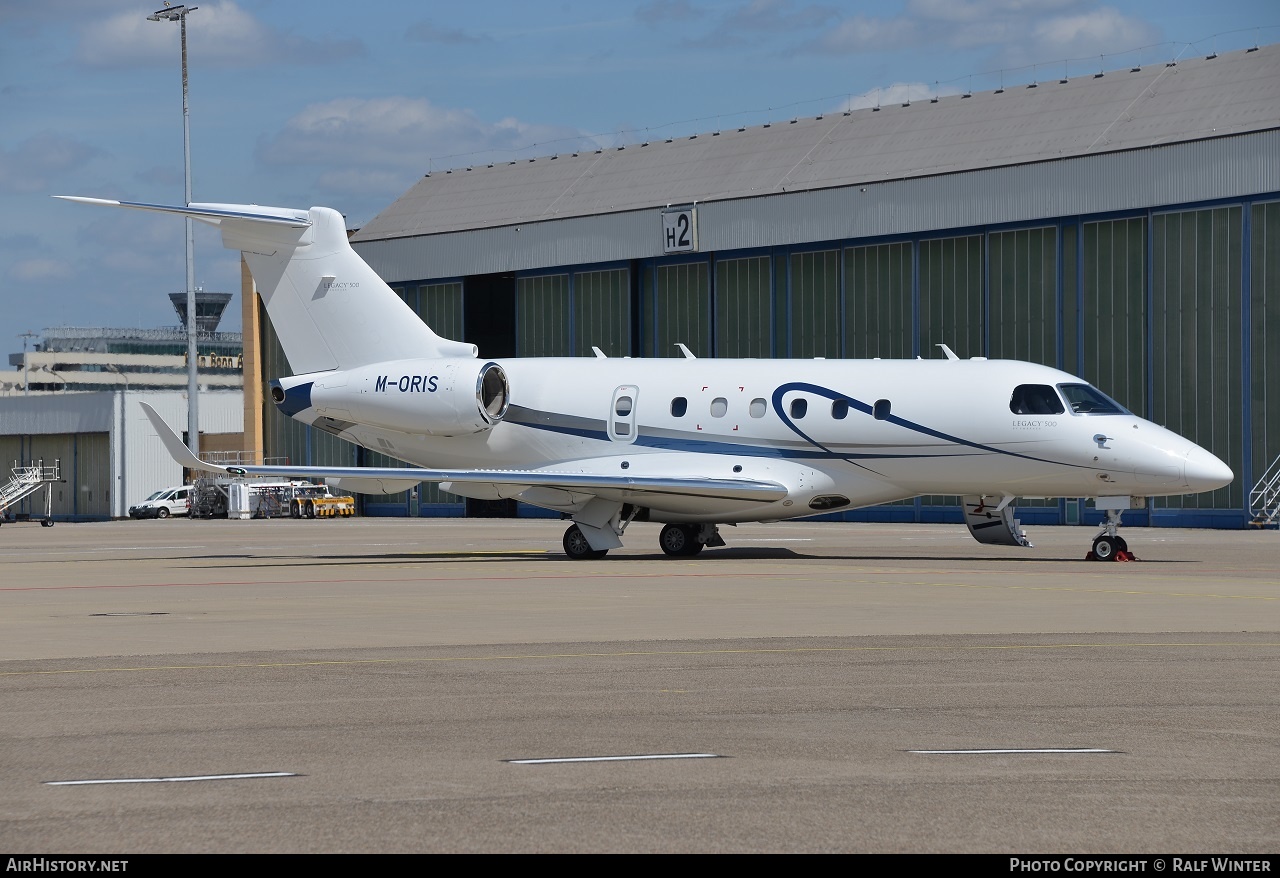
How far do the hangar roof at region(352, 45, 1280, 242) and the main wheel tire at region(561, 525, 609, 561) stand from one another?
2577 cm

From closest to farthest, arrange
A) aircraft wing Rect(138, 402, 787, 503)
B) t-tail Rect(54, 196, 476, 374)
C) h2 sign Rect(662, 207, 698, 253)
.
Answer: aircraft wing Rect(138, 402, 787, 503) < t-tail Rect(54, 196, 476, 374) < h2 sign Rect(662, 207, 698, 253)

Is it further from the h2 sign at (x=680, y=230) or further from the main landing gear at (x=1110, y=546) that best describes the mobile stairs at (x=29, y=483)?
the main landing gear at (x=1110, y=546)

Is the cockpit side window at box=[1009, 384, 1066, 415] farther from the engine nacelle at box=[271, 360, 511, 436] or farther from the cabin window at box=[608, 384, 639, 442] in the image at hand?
the engine nacelle at box=[271, 360, 511, 436]

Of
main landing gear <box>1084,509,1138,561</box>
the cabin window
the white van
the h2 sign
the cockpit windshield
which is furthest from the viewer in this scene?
the white van

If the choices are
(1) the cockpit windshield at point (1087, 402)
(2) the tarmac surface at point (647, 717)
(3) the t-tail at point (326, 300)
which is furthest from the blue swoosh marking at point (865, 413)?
(3) the t-tail at point (326, 300)

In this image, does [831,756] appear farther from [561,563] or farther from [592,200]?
[592,200]

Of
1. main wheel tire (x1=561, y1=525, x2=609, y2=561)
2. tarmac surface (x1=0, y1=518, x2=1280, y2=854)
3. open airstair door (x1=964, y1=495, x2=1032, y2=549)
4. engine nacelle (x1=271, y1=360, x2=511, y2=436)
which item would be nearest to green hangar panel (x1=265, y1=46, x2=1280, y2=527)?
open airstair door (x1=964, y1=495, x2=1032, y2=549)

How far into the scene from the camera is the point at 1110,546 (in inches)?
1159

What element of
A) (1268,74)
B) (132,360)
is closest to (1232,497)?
(1268,74)

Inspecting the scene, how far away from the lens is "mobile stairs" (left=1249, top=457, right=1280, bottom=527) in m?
46.2

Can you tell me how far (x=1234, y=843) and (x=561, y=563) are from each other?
2350 cm

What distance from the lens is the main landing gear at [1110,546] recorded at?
29.3m

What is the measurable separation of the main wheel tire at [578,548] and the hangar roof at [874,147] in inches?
1015

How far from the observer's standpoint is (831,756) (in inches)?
374
